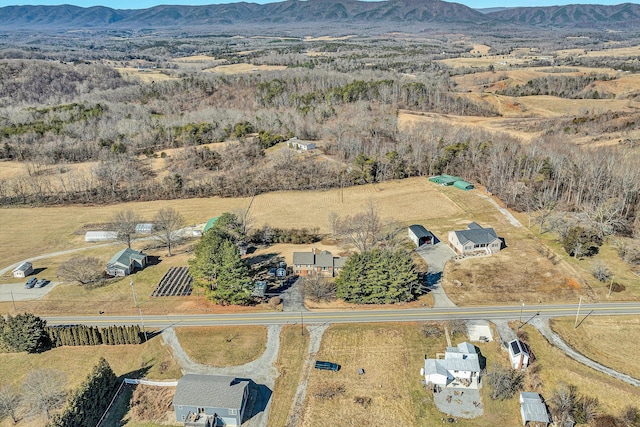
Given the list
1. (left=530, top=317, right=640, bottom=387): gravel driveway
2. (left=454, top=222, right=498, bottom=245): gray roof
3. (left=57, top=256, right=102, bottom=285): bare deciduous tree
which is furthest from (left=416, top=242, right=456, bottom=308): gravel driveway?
(left=57, top=256, right=102, bottom=285): bare deciduous tree

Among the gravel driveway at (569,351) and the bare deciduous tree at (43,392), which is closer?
the bare deciduous tree at (43,392)

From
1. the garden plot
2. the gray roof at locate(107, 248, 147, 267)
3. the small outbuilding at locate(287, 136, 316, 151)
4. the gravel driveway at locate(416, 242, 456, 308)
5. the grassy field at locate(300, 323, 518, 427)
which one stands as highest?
the small outbuilding at locate(287, 136, 316, 151)

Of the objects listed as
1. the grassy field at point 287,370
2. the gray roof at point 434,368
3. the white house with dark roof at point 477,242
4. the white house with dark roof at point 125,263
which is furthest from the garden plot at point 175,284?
the white house with dark roof at point 477,242

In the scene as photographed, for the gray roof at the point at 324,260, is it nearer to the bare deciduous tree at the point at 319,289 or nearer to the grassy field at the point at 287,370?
the bare deciduous tree at the point at 319,289

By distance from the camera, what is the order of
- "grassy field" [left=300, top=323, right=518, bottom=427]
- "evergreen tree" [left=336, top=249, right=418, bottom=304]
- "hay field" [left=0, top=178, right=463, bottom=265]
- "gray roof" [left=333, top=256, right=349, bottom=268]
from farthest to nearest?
"hay field" [left=0, top=178, right=463, bottom=265] → "gray roof" [left=333, top=256, right=349, bottom=268] → "evergreen tree" [left=336, top=249, right=418, bottom=304] → "grassy field" [left=300, top=323, right=518, bottom=427]

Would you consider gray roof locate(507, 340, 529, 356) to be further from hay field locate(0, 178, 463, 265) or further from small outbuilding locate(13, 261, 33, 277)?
small outbuilding locate(13, 261, 33, 277)

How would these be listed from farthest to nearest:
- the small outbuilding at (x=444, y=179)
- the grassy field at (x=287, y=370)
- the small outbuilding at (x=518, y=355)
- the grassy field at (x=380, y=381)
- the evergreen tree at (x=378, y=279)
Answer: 1. the small outbuilding at (x=444, y=179)
2. the evergreen tree at (x=378, y=279)
3. the small outbuilding at (x=518, y=355)
4. the grassy field at (x=287, y=370)
5. the grassy field at (x=380, y=381)
